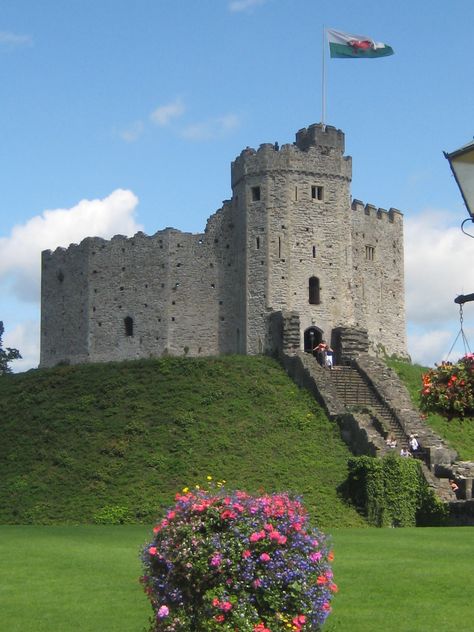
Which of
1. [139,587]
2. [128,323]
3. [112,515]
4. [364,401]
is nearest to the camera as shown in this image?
[139,587]

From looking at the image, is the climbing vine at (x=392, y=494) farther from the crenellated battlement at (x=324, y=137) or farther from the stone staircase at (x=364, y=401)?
the crenellated battlement at (x=324, y=137)

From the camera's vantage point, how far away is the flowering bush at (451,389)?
12188 millimetres

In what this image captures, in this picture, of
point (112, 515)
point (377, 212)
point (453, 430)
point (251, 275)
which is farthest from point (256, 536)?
point (377, 212)

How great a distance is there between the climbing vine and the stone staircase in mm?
5786

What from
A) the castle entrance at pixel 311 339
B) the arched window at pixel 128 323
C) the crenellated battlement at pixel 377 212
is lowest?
the castle entrance at pixel 311 339

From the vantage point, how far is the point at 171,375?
43.5 m

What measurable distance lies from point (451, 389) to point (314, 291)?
4097cm

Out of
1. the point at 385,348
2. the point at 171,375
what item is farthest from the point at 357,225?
the point at 171,375

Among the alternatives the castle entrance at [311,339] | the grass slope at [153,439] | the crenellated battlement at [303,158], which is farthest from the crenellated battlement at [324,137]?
the grass slope at [153,439]

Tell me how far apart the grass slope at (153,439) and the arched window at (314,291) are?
268 inches

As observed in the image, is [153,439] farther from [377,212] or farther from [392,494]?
[377,212]

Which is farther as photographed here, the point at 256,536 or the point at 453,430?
the point at 453,430

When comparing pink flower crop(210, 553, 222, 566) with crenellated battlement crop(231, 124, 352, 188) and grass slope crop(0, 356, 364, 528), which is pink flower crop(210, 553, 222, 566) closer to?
grass slope crop(0, 356, 364, 528)

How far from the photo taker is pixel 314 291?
5316cm
